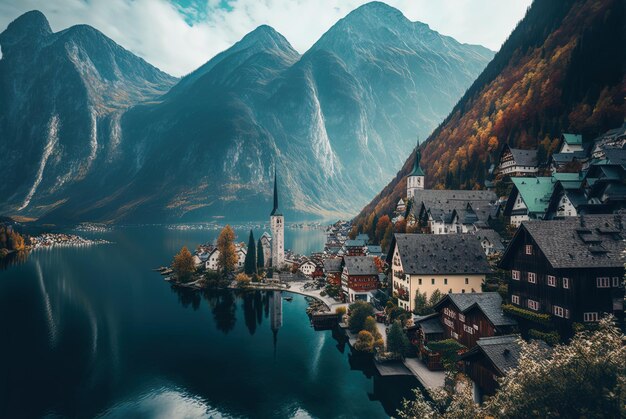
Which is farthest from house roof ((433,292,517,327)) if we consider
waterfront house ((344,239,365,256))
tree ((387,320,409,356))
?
waterfront house ((344,239,365,256))

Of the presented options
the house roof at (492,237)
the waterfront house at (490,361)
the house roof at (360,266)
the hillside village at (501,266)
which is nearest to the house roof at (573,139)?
the hillside village at (501,266)

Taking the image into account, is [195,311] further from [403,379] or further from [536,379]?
[536,379]

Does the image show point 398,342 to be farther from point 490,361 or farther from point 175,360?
point 175,360

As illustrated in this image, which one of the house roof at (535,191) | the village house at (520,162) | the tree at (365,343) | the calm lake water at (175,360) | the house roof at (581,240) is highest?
the village house at (520,162)

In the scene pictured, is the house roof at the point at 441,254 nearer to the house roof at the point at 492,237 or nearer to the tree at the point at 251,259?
the house roof at the point at 492,237

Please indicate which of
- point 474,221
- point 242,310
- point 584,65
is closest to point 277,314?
point 242,310

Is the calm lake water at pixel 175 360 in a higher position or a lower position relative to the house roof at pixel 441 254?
lower
